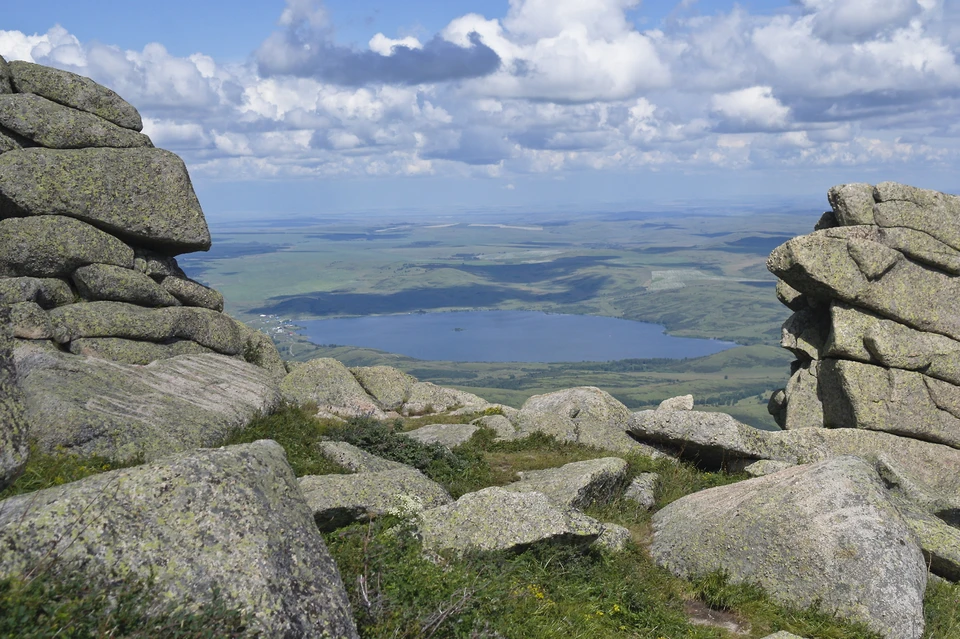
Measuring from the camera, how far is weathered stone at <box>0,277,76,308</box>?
2702 centimetres

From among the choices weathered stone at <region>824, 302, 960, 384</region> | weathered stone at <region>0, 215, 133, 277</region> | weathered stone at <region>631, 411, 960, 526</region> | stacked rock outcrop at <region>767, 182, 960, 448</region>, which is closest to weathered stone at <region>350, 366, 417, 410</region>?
weathered stone at <region>0, 215, 133, 277</region>

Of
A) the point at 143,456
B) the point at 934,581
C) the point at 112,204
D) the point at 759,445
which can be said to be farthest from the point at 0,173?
the point at 934,581

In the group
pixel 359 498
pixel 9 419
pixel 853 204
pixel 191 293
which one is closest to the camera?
pixel 9 419

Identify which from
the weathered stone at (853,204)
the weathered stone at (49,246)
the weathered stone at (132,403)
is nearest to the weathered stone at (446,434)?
the weathered stone at (132,403)

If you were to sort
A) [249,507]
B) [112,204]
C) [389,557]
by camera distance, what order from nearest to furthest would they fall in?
[249,507] → [389,557] → [112,204]

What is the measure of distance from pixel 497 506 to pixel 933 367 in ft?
96.9

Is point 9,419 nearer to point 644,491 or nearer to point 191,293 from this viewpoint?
point 644,491

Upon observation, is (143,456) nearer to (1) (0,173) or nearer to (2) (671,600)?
(2) (671,600)

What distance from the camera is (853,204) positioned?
37.7 meters

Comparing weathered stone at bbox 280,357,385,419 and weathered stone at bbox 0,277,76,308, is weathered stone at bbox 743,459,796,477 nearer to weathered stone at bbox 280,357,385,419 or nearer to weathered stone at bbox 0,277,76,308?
weathered stone at bbox 280,357,385,419

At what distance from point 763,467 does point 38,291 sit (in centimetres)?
2757

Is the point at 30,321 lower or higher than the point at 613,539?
higher

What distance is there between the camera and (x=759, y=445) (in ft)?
81.0

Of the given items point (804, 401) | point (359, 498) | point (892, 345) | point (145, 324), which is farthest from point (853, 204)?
point (145, 324)
